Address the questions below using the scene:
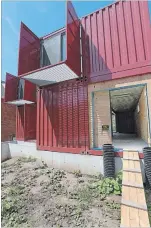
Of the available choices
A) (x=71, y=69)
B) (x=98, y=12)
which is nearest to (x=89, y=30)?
(x=98, y=12)

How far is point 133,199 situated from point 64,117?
3.72 metres

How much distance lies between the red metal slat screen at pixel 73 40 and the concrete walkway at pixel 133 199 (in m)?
3.45

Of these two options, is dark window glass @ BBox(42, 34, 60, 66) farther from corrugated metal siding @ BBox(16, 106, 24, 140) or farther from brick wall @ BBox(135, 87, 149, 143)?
corrugated metal siding @ BBox(16, 106, 24, 140)

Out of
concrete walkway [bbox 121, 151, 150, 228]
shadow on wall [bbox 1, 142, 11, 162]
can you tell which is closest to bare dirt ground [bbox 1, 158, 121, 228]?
concrete walkway [bbox 121, 151, 150, 228]

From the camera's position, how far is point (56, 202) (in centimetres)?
330

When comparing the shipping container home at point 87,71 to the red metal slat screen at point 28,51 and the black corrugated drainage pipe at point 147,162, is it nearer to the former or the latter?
the red metal slat screen at point 28,51

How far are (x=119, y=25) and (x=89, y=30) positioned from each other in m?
1.13

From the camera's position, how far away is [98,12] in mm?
5414

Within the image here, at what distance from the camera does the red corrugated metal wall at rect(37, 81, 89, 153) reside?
525cm

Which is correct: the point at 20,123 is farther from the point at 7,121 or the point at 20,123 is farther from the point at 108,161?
the point at 108,161

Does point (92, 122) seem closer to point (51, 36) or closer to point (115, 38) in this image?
point (115, 38)

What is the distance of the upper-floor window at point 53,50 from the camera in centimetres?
573

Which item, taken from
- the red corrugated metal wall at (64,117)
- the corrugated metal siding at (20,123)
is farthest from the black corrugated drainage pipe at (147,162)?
the corrugated metal siding at (20,123)

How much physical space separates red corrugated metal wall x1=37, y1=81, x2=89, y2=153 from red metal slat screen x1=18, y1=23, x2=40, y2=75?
117 centimetres
